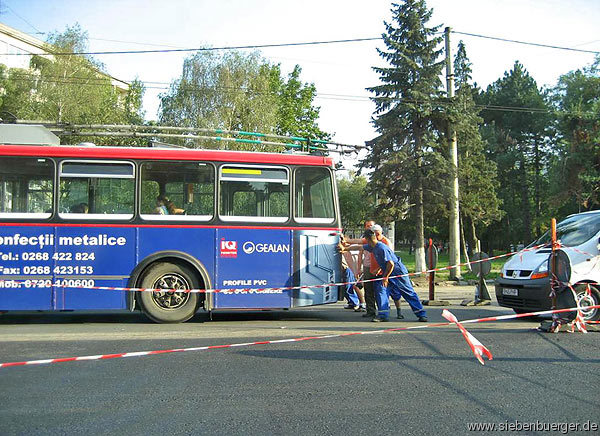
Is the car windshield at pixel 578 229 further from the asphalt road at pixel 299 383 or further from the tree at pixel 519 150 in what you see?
the tree at pixel 519 150

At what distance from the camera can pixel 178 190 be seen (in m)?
9.95

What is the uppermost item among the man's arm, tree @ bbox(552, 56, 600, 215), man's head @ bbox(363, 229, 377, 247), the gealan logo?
tree @ bbox(552, 56, 600, 215)

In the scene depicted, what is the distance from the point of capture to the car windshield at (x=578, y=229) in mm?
10008

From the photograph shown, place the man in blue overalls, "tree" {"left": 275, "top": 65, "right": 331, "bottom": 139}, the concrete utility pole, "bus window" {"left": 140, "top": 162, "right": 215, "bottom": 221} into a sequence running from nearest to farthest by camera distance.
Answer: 1. the man in blue overalls
2. "bus window" {"left": 140, "top": 162, "right": 215, "bottom": 221}
3. the concrete utility pole
4. "tree" {"left": 275, "top": 65, "right": 331, "bottom": 139}

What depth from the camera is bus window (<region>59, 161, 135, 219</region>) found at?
31.8 feet

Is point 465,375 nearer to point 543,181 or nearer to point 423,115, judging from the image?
point 423,115

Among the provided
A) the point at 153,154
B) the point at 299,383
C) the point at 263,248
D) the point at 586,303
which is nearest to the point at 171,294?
the point at 263,248

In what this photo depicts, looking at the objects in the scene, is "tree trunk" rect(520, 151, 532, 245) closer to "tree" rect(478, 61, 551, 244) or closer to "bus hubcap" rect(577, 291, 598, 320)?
"tree" rect(478, 61, 551, 244)

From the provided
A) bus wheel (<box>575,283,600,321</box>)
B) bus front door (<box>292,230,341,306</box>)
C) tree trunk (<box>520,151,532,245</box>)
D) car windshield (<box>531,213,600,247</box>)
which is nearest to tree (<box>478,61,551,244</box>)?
tree trunk (<box>520,151,532,245</box>)

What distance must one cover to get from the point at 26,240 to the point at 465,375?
7415 millimetres

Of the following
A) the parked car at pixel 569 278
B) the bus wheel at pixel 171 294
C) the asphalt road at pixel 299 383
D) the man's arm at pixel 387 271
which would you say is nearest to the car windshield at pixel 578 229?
the parked car at pixel 569 278

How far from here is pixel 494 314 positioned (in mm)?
10922

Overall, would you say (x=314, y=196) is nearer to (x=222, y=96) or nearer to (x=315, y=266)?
(x=315, y=266)

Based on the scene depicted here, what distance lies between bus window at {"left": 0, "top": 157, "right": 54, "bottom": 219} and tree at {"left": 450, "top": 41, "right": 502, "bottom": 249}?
60.3 ft
